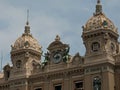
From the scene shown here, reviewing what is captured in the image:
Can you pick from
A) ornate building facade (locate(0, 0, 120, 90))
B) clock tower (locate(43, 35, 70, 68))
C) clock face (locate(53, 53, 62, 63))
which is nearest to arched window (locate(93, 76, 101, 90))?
ornate building facade (locate(0, 0, 120, 90))

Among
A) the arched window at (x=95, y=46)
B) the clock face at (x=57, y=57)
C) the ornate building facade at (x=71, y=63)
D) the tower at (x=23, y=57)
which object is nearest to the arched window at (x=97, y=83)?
the ornate building facade at (x=71, y=63)

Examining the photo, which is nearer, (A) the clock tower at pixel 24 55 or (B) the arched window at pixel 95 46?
(B) the arched window at pixel 95 46

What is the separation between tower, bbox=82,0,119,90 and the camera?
66812 mm

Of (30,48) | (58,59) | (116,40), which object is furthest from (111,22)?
(30,48)

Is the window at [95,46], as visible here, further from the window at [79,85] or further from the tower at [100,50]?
the window at [79,85]

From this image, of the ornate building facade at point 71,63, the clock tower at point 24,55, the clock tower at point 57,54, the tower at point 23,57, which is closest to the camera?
the ornate building facade at point 71,63

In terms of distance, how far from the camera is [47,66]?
74.4 meters

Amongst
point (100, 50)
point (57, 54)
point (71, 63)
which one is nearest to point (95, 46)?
point (100, 50)

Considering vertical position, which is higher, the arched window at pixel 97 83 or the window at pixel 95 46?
the window at pixel 95 46

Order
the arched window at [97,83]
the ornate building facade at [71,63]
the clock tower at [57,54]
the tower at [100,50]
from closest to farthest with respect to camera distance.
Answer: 1. the tower at [100,50]
2. the arched window at [97,83]
3. the ornate building facade at [71,63]
4. the clock tower at [57,54]

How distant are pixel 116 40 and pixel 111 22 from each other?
9.98 feet

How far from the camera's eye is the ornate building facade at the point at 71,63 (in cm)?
6756

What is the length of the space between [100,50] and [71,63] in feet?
19.5

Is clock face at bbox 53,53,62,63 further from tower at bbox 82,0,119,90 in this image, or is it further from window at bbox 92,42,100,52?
window at bbox 92,42,100,52
